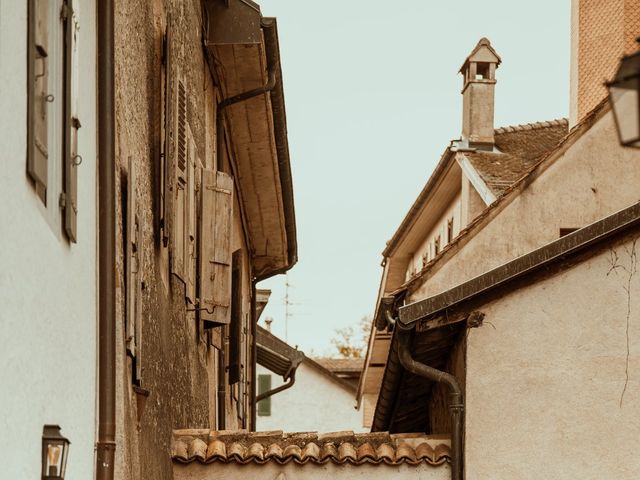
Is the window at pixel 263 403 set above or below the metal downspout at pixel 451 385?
above

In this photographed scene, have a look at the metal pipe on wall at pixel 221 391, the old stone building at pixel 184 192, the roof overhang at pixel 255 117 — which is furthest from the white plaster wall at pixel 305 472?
the metal pipe on wall at pixel 221 391

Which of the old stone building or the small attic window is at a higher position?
the small attic window

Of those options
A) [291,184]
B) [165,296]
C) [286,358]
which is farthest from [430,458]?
[286,358]

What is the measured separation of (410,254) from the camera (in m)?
33.2

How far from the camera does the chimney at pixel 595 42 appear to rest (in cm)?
2286

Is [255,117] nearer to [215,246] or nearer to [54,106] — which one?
[215,246]

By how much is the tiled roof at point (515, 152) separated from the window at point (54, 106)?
16.3 metres

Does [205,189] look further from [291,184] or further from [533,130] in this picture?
[533,130]

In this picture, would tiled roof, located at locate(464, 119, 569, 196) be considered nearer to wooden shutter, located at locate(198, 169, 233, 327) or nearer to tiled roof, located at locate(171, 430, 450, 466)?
wooden shutter, located at locate(198, 169, 233, 327)

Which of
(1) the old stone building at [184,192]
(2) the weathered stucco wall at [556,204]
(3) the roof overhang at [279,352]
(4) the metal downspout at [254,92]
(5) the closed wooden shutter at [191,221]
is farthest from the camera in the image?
(3) the roof overhang at [279,352]

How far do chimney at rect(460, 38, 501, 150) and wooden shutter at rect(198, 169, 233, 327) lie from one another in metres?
13.4

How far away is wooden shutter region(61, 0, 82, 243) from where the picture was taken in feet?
23.1

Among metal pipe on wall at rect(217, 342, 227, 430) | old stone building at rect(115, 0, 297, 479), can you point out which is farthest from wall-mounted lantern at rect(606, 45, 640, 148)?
metal pipe on wall at rect(217, 342, 227, 430)

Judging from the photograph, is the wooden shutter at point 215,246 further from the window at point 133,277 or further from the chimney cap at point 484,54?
the chimney cap at point 484,54
